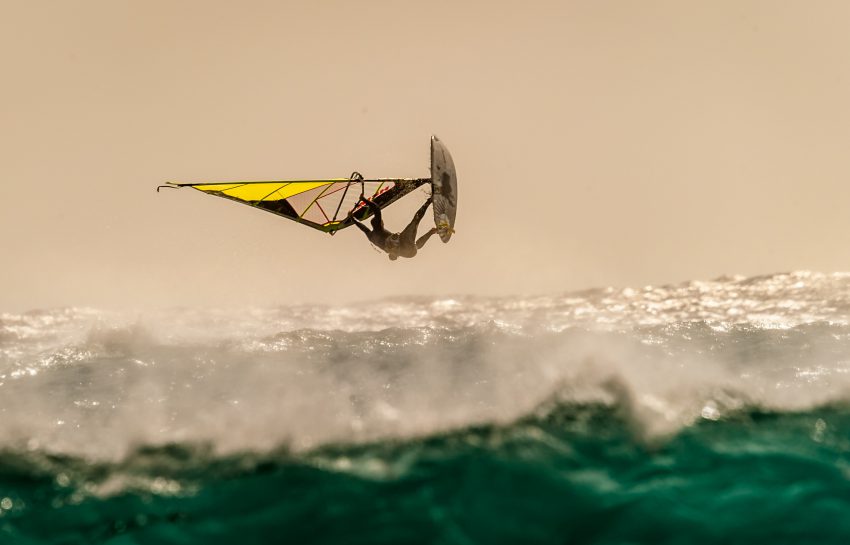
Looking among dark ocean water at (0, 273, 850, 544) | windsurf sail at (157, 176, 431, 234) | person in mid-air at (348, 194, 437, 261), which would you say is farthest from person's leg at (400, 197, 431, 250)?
dark ocean water at (0, 273, 850, 544)

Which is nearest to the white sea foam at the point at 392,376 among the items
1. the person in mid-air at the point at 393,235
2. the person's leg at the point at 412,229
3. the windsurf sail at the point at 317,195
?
the person in mid-air at the point at 393,235

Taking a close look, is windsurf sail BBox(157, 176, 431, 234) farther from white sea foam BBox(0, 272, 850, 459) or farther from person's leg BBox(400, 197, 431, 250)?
white sea foam BBox(0, 272, 850, 459)

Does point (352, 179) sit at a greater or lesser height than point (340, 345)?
greater

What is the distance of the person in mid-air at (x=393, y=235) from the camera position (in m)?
14.9

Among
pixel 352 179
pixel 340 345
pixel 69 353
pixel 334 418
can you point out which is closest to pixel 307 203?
pixel 352 179

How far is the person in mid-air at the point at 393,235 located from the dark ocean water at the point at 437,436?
2.32 meters

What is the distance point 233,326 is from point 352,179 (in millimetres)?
9387

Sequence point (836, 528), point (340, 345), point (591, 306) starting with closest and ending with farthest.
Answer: point (836, 528) → point (340, 345) → point (591, 306)

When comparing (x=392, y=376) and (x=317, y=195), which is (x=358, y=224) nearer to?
(x=317, y=195)

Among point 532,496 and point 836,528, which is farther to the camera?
point 532,496

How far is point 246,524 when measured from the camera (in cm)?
1048

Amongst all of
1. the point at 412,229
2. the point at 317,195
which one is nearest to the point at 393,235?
the point at 412,229

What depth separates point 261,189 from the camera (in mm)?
14641

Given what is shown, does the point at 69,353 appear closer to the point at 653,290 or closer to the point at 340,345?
the point at 340,345
